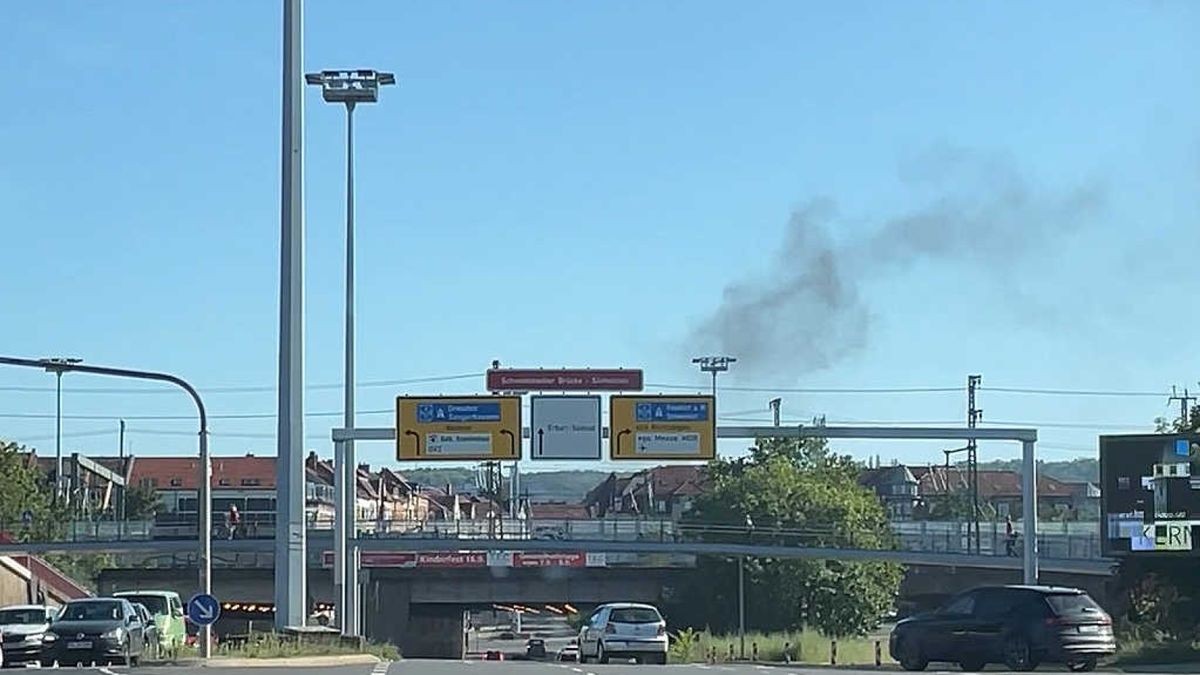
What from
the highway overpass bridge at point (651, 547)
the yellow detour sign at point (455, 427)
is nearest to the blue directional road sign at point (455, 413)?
the yellow detour sign at point (455, 427)

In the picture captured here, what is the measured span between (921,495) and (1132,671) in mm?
117914

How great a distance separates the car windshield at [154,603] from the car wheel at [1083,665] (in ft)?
71.0

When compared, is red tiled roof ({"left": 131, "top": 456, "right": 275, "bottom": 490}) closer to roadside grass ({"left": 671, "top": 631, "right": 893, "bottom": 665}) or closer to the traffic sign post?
roadside grass ({"left": 671, "top": 631, "right": 893, "bottom": 665})

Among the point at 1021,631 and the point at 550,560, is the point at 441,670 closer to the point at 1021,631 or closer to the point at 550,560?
the point at 1021,631

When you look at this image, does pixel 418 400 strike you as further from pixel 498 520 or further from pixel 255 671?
pixel 498 520

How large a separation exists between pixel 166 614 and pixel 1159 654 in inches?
902

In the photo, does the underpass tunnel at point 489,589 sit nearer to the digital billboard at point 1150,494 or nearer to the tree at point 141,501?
the tree at point 141,501

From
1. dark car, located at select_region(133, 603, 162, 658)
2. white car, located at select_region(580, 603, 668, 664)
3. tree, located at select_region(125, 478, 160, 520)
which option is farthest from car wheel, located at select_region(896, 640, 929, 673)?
tree, located at select_region(125, 478, 160, 520)

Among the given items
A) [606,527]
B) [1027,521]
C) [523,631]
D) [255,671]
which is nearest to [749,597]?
[606,527]

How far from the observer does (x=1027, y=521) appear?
157 feet

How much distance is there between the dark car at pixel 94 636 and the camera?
3547 centimetres

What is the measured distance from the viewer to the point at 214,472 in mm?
132750

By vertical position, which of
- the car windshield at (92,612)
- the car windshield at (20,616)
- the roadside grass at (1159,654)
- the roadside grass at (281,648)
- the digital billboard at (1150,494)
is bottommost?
the roadside grass at (1159,654)

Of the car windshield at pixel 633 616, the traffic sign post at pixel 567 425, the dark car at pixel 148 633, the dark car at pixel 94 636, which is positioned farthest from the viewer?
the traffic sign post at pixel 567 425
